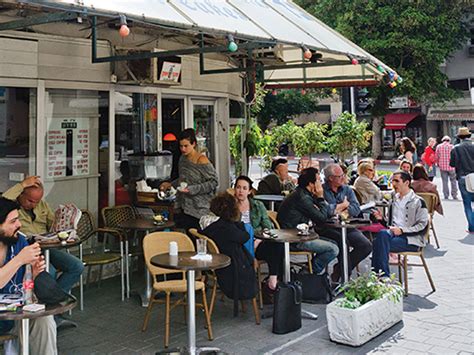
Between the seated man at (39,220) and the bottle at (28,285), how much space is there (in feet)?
6.30

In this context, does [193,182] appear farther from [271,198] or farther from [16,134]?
[16,134]

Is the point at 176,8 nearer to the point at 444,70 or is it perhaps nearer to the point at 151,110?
the point at 151,110

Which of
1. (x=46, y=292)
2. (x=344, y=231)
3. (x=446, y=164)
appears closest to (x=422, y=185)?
(x=344, y=231)

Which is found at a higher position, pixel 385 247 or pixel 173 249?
pixel 173 249

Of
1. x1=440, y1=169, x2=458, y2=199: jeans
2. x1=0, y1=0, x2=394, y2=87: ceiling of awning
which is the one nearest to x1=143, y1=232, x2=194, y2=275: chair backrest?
x1=0, y1=0, x2=394, y2=87: ceiling of awning

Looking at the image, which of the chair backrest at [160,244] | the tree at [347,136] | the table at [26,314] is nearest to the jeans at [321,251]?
the chair backrest at [160,244]

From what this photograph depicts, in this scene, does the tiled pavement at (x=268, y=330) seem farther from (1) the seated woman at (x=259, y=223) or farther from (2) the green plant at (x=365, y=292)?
(1) the seated woman at (x=259, y=223)

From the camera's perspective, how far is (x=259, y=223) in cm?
610

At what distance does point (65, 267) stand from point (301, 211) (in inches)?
105

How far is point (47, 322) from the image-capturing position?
3.73m

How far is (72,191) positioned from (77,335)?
250 centimetres

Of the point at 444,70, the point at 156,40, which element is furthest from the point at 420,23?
the point at 156,40

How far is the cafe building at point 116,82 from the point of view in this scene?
18.7 feet

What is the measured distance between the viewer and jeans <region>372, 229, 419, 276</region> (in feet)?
20.1
